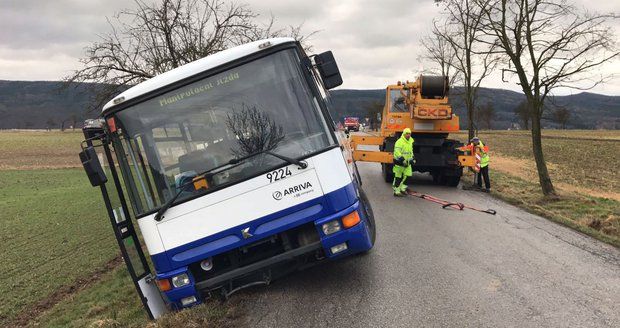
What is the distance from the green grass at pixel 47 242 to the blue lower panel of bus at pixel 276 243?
3990 millimetres

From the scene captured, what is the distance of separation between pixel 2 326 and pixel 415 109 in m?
10.7

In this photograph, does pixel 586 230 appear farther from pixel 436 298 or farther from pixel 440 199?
pixel 436 298

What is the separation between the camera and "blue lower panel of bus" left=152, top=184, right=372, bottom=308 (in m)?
4.75

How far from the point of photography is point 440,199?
37.4 feet

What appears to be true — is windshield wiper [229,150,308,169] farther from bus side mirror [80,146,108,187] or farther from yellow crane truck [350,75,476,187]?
yellow crane truck [350,75,476,187]

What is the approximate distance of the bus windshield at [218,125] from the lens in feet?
16.0

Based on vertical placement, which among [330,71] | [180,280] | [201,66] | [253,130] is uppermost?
[201,66]

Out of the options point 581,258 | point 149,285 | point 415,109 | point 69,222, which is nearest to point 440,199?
point 415,109

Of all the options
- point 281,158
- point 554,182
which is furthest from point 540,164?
point 281,158

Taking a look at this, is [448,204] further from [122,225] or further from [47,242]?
[47,242]

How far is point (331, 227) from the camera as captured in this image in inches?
189

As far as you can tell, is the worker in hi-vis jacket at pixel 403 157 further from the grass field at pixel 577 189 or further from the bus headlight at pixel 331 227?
the bus headlight at pixel 331 227

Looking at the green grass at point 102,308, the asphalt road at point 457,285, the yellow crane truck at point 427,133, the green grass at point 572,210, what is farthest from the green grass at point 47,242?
the green grass at point 572,210

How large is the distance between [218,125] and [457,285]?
125 inches
